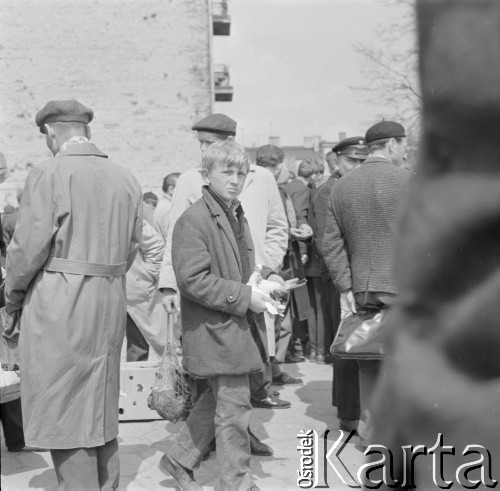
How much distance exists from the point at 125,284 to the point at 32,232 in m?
0.65

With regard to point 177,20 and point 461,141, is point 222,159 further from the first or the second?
point 177,20

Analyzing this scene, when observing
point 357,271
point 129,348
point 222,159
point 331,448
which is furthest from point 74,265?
point 129,348

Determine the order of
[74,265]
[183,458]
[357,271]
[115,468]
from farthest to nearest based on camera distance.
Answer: [357,271], [183,458], [115,468], [74,265]

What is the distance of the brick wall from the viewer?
1677 centimetres

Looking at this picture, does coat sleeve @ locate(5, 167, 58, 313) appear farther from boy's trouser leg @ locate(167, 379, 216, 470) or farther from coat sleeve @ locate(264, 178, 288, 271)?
coat sleeve @ locate(264, 178, 288, 271)

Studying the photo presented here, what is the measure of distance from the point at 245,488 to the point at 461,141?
10.8ft

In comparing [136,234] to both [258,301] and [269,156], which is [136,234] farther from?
[269,156]

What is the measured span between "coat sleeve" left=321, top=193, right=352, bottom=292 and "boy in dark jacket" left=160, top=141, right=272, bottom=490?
85cm

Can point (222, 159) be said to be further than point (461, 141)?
Yes

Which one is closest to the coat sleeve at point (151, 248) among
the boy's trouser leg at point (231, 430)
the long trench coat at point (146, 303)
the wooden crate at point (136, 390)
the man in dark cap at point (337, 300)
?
the long trench coat at point (146, 303)

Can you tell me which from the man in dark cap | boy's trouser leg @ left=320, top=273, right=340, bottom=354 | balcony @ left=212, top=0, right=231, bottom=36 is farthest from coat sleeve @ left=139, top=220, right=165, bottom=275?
balcony @ left=212, top=0, right=231, bottom=36

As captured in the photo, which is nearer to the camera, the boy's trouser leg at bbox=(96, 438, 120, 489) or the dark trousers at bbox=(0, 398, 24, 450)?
the boy's trouser leg at bbox=(96, 438, 120, 489)

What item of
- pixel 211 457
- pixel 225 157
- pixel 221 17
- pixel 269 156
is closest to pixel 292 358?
pixel 269 156

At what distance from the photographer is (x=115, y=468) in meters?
3.69
